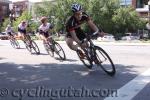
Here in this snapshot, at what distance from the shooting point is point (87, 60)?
11688mm

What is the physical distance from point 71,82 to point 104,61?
129 cm

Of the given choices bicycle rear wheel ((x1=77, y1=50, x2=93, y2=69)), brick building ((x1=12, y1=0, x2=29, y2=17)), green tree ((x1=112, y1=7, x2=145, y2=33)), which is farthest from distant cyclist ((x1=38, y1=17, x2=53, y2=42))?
brick building ((x1=12, y1=0, x2=29, y2=17))

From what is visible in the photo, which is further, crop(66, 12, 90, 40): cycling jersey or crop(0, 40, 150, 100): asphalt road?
crop(66, 12, 90, 40): cycling jersey

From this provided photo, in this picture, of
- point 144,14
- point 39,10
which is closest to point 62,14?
point 39,10

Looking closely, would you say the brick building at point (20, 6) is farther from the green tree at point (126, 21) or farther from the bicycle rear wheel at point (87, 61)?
the bicycle rear wheel at point (87, 61)

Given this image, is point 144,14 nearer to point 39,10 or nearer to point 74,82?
point 39,10

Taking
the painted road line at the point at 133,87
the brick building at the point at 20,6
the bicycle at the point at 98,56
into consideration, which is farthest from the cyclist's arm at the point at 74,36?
the brick building at the point at 20,6

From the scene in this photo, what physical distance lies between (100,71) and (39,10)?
189 feet

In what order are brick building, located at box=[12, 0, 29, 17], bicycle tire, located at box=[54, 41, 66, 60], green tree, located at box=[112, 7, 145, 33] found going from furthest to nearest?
1. brick building, located at box=[12, 0, 29, 17]
2. green tree, located at box=[112, 7, 145, 33]
3. bicycle tire, located at box=[54, 41, 66, 60]

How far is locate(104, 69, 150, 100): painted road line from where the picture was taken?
8109 mm

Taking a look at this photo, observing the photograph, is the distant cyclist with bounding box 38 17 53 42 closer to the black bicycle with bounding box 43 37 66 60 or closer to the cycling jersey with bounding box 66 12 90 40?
the black bicycle with bounding box 43 37 66 60

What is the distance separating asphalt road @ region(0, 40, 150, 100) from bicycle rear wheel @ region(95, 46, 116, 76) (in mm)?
145

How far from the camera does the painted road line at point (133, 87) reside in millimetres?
8109

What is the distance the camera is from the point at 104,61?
421 inches
